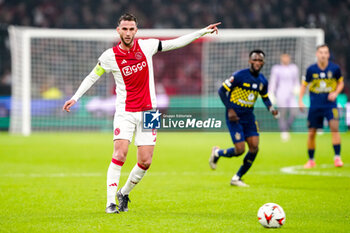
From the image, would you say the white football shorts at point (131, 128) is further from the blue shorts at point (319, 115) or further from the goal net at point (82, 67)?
the goal net at point (82, 67)

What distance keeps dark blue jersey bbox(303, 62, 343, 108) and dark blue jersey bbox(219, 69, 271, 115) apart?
2.56 meters

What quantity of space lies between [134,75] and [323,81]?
215 inches

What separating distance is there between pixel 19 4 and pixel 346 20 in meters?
14.7

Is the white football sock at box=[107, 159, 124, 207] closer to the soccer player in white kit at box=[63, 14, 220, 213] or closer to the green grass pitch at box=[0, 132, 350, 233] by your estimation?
the soccer player in white kit at box=[63, 14, 220, 213]

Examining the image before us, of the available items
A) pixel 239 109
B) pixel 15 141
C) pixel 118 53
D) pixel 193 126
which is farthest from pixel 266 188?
pixel 15 141

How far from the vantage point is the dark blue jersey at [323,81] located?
10859 mm

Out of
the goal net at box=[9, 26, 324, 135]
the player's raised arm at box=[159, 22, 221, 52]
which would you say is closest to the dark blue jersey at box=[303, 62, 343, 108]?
the player's raised arm at box=[159, 22, 221, 52]

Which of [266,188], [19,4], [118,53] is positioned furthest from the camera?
[19,4]

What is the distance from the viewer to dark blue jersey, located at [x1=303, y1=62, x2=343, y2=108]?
10.9 meters

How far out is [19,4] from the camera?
27078 mm

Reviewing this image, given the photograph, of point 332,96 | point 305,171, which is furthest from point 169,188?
point 332,96

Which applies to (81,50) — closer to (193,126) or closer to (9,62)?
(9,62)

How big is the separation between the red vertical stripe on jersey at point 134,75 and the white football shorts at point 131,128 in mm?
78

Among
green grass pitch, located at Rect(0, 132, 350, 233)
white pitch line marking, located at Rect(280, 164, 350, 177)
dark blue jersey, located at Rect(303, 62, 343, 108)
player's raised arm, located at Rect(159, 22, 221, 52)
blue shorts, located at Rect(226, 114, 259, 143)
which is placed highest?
player's raised arm, located at Rect(159, 22, 221, 52)
